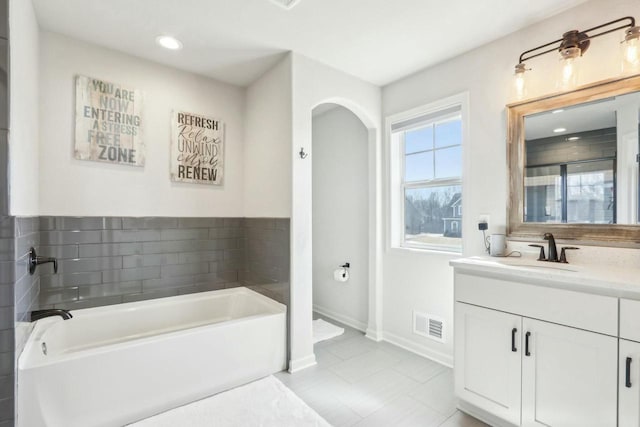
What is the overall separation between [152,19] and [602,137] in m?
3.00

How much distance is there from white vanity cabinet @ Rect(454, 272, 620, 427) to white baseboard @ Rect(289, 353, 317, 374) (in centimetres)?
116

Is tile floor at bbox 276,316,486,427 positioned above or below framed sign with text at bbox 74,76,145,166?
below

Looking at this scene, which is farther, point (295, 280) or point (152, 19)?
point (295, 280)

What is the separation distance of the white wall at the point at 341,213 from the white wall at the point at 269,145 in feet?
3.53

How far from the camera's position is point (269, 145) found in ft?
8.87

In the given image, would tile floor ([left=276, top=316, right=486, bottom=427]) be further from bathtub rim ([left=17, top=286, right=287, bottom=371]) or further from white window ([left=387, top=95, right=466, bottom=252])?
white window ([left=387, top=95, right=466, bottom=252])

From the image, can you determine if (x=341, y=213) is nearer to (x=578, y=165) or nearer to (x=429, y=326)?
(x=429, y=326)

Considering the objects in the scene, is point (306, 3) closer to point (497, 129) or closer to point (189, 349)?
point (497, 129)

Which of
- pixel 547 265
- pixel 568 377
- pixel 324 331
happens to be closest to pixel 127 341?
pixel 324 331

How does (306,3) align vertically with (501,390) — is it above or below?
above

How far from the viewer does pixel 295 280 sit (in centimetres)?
247

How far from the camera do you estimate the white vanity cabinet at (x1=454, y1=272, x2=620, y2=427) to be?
53.2 inches

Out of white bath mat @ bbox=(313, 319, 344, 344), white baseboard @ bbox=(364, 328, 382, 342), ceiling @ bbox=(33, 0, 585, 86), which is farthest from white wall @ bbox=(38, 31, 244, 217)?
white baseboard @ bbox=(364, 328, 382, 342)

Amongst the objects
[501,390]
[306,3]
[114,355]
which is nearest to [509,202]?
[501,390]
